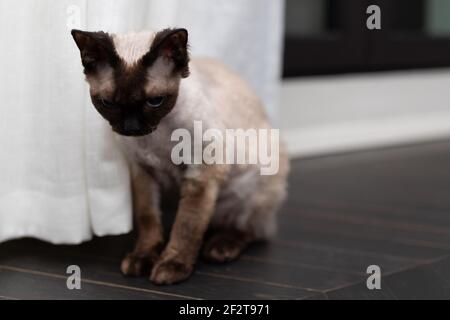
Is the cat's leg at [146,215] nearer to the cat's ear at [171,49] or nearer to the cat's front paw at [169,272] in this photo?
the cat's front paw at [169,272]

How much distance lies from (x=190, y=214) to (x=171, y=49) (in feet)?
1.24

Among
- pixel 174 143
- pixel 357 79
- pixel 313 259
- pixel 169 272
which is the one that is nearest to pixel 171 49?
pixel 174 143

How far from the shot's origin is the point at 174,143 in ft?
4.45

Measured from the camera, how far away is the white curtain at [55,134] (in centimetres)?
140

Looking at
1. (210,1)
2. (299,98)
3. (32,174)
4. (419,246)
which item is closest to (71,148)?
(32,174)

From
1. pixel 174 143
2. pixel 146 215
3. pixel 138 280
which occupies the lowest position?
pixel 138 280

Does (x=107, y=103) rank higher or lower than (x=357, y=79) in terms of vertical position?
lower

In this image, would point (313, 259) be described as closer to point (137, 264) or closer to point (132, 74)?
point (137, 264)

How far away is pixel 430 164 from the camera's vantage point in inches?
106

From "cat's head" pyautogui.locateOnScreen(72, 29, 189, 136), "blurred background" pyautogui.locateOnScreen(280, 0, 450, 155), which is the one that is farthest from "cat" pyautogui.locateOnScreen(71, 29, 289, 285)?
"blurred background" pyautogui.locateOnScreen(280, 0, 450, 155)

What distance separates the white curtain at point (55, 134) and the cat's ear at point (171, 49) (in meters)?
0.24

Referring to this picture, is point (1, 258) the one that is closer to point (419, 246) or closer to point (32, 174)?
point (32, 174)

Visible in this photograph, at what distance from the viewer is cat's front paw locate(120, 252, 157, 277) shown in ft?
4.62

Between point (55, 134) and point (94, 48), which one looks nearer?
point (94, 48)
